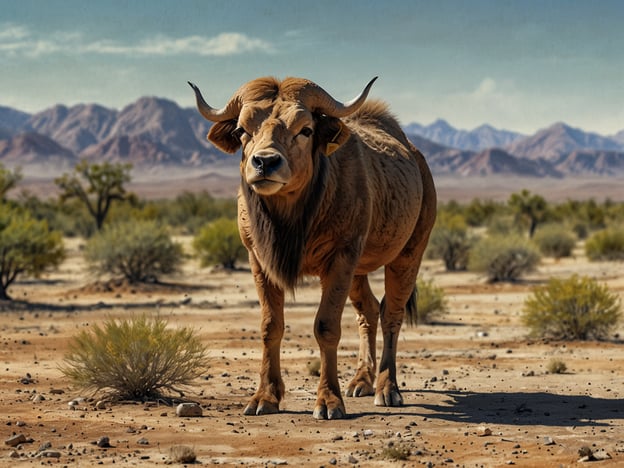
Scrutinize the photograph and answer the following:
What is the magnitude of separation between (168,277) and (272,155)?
67.8 ft

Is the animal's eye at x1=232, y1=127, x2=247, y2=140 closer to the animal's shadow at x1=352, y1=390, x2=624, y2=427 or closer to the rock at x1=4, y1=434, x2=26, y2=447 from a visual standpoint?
the animal's shadow at x1=352, y1=390, x2=624, y2=427

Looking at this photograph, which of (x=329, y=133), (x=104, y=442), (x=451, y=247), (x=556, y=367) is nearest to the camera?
Answer: (x=104, y=442)

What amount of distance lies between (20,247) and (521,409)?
664 inches

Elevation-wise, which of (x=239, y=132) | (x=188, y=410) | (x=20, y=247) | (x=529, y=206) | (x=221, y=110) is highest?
(x=221, y=110)

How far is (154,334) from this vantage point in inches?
415

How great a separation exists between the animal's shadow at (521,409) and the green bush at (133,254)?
16.4m

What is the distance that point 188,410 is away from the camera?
9.37 meters

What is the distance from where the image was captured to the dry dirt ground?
25.6 ft

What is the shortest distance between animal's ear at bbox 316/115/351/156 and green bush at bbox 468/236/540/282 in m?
19.2

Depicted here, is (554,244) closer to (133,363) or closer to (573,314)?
(573,314)

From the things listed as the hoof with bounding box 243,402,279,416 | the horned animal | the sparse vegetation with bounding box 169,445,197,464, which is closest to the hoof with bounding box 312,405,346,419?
the horned animal

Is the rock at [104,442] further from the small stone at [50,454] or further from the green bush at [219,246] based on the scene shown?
the green bush at [219,246]

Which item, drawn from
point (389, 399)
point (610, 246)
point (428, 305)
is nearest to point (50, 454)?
point (389, 399)

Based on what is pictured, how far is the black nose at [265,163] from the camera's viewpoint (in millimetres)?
8195
